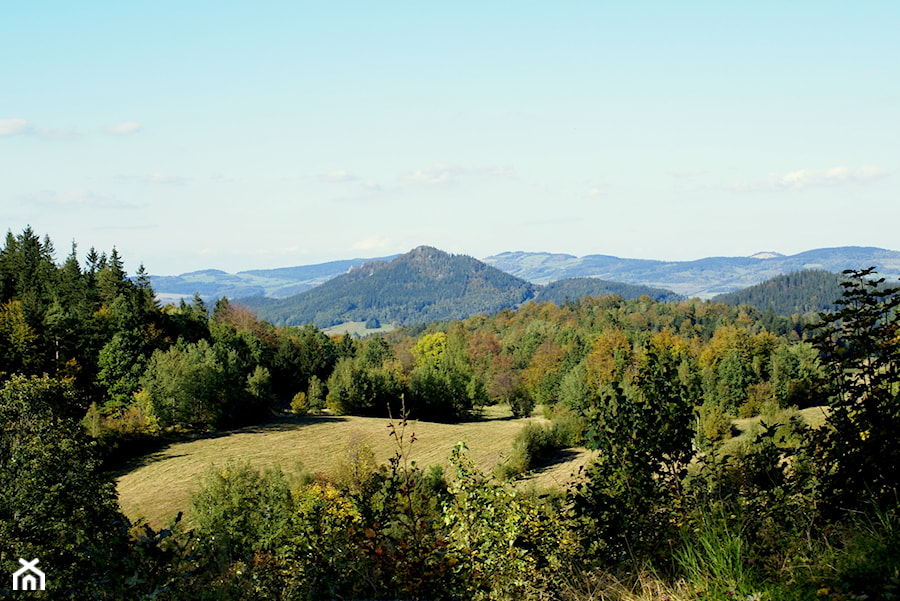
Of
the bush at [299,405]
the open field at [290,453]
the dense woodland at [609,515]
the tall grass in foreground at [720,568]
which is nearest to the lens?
the tall grass in foreground at [720,568]

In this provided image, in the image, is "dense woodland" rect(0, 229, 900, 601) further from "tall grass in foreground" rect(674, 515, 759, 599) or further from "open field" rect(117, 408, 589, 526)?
"open field" rect(117, 408, 589, 526)

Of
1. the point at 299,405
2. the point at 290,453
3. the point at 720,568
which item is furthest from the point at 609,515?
the point at 299,405

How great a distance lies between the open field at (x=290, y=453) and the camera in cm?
4175

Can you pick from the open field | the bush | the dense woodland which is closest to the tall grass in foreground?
the dense woodland

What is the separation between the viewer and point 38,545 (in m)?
16.0

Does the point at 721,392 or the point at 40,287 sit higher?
the point at 40,287

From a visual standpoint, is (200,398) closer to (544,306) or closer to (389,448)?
(389,448)

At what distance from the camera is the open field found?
41750 mm

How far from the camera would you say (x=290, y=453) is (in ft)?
180

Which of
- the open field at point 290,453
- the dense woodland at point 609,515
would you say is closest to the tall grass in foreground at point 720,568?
the dense woodland at point 609,515

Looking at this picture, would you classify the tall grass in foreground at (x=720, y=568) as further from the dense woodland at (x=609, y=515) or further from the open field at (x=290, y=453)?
the open field at (x=290, y=453)

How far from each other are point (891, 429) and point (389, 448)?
54.5 m

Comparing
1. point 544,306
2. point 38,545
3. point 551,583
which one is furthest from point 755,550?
point 544,306

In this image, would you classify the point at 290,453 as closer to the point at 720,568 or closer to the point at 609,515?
the point at 609,515
